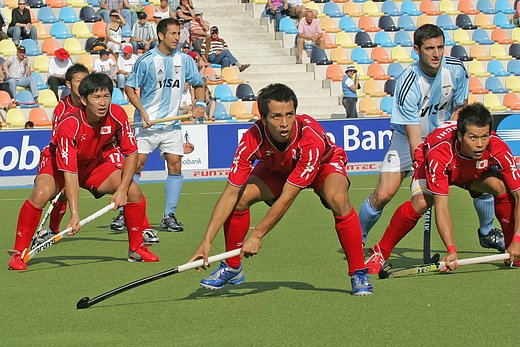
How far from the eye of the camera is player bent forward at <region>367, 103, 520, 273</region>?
700cm

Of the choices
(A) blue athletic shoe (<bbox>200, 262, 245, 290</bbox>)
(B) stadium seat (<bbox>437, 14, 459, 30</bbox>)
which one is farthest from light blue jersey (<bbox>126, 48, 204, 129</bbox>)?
(B) stadium seat (<bbox>437, 14, 459, 30</bbox>)

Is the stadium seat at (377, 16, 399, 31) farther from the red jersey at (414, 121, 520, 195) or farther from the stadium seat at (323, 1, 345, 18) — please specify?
the red jersey at (414, 121, 520, 195)

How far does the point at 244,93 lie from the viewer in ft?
68.4

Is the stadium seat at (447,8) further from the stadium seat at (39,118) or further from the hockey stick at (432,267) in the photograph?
the hockey stick at (432,267)

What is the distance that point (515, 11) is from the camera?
84.0 ft

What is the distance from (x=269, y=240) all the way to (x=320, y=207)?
3.14m

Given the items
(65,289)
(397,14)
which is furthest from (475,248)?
(397,14)

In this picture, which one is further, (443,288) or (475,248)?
(475,248)

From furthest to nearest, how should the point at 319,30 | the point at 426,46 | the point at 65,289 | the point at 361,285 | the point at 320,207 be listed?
the point at 319,30 < the point at 320,207 < the point at 426,46 < the point at 65,289 < the point at 361,285

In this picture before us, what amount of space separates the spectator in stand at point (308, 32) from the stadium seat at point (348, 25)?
159 cm

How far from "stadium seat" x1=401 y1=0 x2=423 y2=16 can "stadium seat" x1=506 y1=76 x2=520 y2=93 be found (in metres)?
Result: 2.84

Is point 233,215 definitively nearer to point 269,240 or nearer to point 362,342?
point 362,342

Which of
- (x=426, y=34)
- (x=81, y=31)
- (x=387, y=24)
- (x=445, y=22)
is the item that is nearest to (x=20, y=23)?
(x=81, y=31)

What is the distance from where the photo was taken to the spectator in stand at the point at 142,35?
20.2 meters
